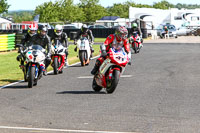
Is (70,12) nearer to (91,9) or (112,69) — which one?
(91,9)

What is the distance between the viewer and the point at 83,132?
7566 mm

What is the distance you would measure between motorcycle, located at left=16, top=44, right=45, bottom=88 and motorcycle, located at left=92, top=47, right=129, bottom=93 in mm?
1897

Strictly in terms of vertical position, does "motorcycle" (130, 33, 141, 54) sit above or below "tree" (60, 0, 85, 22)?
below

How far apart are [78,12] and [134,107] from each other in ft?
337

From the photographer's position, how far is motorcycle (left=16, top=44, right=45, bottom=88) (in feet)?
43.5

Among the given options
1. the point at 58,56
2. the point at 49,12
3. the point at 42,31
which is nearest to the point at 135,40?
the point at 58,56

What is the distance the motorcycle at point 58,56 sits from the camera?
1738cm

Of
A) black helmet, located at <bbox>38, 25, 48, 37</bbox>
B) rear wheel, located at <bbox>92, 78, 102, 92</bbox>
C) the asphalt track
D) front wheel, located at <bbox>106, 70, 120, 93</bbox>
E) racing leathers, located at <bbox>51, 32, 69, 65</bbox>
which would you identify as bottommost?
the asphalt track

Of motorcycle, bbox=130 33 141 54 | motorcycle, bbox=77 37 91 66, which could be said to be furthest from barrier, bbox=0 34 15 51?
motorcycle, bbox=77 37 91 66

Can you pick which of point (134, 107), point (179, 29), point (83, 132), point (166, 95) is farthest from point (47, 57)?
point (179, 29)

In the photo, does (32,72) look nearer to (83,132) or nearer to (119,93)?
(119,93)

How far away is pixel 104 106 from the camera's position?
1012cm

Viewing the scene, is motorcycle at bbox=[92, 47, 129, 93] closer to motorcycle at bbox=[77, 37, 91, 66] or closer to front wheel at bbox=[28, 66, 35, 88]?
front wheel at bbox=[28, 66, 35, 88]

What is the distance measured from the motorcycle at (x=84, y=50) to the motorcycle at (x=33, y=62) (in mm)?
6920
